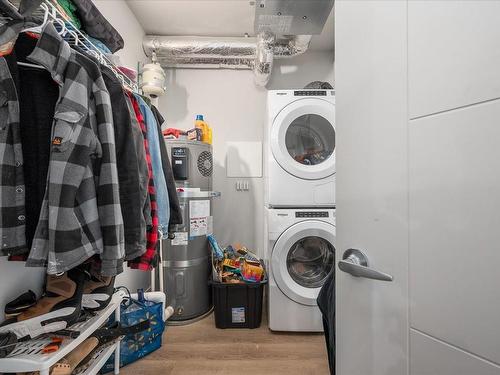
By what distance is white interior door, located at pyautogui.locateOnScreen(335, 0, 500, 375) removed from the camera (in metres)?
0.36

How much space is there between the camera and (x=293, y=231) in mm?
1732

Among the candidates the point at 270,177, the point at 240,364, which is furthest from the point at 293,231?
the point at 240,364

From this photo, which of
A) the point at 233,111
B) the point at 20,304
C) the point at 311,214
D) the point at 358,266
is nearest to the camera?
the point at 358,266

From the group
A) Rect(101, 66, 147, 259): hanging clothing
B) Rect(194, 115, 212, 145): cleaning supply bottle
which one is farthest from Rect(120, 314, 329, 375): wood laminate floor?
Rect(194, 115, 212, 145): cleaning supply bottle

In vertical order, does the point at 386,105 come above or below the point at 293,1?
below

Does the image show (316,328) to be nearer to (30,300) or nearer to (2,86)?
(30,300)

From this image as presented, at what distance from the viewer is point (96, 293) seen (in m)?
1.07

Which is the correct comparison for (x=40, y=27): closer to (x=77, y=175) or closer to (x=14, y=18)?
(x=14, y=18)

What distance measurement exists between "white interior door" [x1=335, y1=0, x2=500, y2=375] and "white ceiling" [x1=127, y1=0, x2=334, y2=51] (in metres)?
1.68

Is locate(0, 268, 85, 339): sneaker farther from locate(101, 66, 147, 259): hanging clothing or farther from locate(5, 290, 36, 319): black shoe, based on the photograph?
locate(101, 66, 147, 259): hanging clothing

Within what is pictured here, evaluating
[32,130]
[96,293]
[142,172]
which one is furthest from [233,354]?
[32,130]

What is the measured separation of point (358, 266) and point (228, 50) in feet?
7.13

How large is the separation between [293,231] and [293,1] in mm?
1548

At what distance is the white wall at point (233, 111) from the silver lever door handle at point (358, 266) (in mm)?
1883
